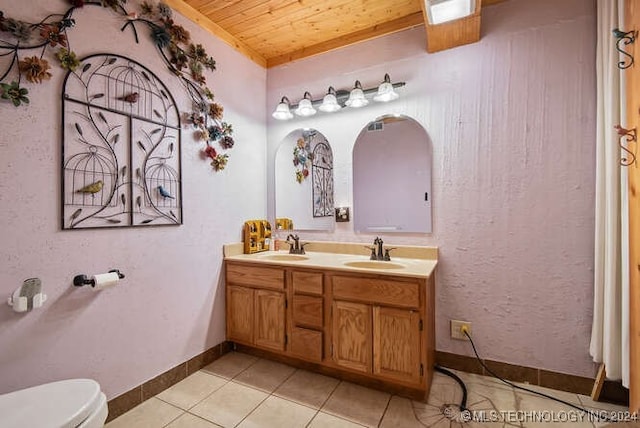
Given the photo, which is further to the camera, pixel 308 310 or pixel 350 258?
pixel 350 258

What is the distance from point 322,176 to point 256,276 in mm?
1027

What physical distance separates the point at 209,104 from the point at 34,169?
3.82 feet

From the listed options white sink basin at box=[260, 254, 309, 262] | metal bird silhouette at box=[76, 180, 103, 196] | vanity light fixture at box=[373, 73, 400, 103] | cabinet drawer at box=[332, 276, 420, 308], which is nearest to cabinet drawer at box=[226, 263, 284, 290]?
white sink basin at box=[260, 254, 309, 262]

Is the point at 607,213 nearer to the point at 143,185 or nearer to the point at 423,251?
the point at 423,251

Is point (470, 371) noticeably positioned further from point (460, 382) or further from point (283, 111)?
point (283, 111)

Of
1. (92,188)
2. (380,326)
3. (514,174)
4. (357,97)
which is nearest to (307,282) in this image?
(380,326)

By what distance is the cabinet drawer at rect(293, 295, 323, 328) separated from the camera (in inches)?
74.9

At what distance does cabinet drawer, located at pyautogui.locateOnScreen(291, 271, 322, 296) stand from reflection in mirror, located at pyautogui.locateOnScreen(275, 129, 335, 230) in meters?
0.64

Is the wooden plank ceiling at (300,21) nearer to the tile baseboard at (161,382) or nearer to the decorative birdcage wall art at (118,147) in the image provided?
the decorative birdcage wall art at (118,147)

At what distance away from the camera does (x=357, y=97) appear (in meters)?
2.20

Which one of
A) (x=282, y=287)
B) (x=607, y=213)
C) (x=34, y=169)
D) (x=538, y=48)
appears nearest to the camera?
(x=34, y=169)

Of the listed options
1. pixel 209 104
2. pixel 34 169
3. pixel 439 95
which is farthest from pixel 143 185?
pixel 439 95

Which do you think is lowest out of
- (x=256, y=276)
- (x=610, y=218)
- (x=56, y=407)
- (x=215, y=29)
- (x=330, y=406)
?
(x=330, y=406)

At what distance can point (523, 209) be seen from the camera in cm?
184
